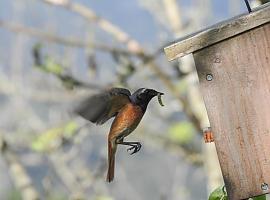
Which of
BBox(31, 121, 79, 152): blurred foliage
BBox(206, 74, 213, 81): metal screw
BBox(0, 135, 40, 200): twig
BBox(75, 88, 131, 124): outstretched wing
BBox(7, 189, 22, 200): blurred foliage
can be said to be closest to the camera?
BBox(75, 88, 131, 124): outstretched wing

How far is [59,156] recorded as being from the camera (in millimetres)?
4613

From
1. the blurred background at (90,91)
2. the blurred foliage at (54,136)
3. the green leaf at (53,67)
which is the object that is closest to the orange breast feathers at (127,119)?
the blurred background at (90,91)

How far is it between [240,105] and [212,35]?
212 millimetres

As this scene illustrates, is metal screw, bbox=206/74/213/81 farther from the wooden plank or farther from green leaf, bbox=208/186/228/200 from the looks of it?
green leaf, bbox=208/186/228/200

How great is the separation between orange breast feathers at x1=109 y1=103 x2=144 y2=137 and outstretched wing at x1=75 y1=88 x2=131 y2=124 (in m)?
0.02

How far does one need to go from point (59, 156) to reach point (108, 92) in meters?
2.76

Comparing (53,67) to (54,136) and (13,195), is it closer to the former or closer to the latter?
(54,136)

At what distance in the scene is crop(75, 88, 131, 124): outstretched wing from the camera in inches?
73.2

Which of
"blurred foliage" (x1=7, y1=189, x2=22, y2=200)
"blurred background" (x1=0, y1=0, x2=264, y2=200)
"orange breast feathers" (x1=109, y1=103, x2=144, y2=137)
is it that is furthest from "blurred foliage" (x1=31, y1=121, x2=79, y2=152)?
"blurred foliage" (x1=7, y1=189, x2=22, y2=200)

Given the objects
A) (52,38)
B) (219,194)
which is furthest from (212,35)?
(52,38)

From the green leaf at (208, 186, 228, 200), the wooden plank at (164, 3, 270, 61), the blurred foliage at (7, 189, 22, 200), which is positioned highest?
the wooden plank at (164, 3, 270, 61)

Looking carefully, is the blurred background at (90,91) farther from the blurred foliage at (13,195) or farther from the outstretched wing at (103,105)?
the outstretched wing at (103,105)

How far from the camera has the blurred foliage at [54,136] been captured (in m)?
3.83

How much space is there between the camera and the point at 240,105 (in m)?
1.98
